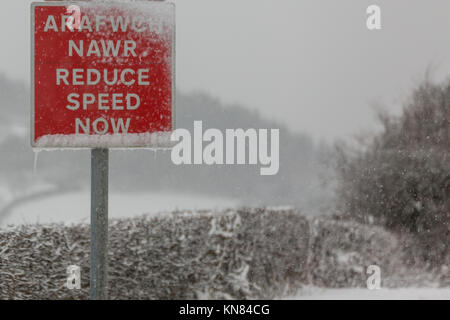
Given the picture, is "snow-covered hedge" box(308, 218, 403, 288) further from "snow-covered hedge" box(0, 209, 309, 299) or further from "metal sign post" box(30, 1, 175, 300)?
"metal sign post" box(30, 1, 175, 300)

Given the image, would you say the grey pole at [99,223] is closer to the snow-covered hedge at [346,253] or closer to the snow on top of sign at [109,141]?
the snow on top of sign at [109,141]

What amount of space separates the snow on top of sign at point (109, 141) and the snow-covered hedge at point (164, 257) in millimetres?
4738

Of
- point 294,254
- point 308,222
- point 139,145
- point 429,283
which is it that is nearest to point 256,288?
point 294,254

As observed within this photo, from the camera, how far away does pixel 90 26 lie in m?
3.37

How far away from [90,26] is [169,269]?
18.7ft

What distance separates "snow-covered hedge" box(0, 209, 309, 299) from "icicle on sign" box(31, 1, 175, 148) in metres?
4.80

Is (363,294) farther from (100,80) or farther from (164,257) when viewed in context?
(100,80)

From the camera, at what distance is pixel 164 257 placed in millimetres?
8555

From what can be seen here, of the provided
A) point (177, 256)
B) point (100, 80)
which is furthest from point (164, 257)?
point (100, 80)

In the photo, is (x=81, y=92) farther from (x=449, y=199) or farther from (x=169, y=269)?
(x=449, y=199)

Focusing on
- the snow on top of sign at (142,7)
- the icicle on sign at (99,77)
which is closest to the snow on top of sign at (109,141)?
the icicle on sign at (99,77)

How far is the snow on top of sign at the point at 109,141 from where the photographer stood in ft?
11.0

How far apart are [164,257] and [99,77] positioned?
5511 millimetres

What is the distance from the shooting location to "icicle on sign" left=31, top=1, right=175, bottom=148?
3361mm
